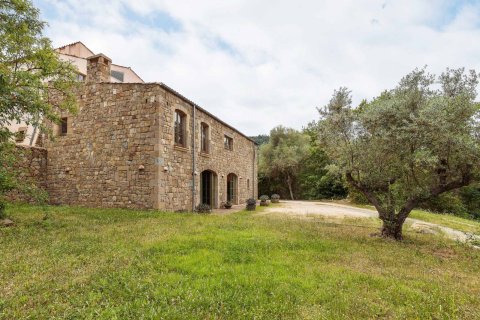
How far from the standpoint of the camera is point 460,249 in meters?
7.09

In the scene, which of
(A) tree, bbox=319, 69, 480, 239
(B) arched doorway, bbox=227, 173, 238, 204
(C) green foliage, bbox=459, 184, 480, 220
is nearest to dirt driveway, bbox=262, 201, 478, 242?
(A) tree, bbox=319, 69, 480, 239

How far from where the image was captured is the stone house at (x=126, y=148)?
11.0 metres

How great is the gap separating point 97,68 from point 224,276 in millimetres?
11625

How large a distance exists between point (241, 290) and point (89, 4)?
10133mm

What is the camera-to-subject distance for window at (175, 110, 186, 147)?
41.0 feet

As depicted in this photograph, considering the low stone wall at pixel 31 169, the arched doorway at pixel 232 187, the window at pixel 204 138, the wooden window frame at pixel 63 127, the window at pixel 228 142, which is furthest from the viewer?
the arched doorway at pixel 232 187

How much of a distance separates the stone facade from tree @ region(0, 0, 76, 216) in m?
3.11

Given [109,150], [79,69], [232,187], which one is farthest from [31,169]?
[232,187]

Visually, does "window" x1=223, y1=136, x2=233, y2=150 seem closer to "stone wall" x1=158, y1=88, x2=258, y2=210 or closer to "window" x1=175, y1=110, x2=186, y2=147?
"stone wall" x1=158, y1=88, x2=258, y2=210

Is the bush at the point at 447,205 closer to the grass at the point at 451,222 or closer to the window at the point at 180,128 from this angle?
the grass at the point at 451,222

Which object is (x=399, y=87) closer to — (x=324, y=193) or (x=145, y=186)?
(x=145, y=186)

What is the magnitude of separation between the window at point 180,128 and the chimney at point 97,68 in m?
3.63

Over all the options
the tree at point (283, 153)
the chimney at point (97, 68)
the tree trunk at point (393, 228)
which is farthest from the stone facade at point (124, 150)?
the tree at point (283, 153)

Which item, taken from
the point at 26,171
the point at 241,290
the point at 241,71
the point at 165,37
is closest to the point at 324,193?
the point at 241,71
